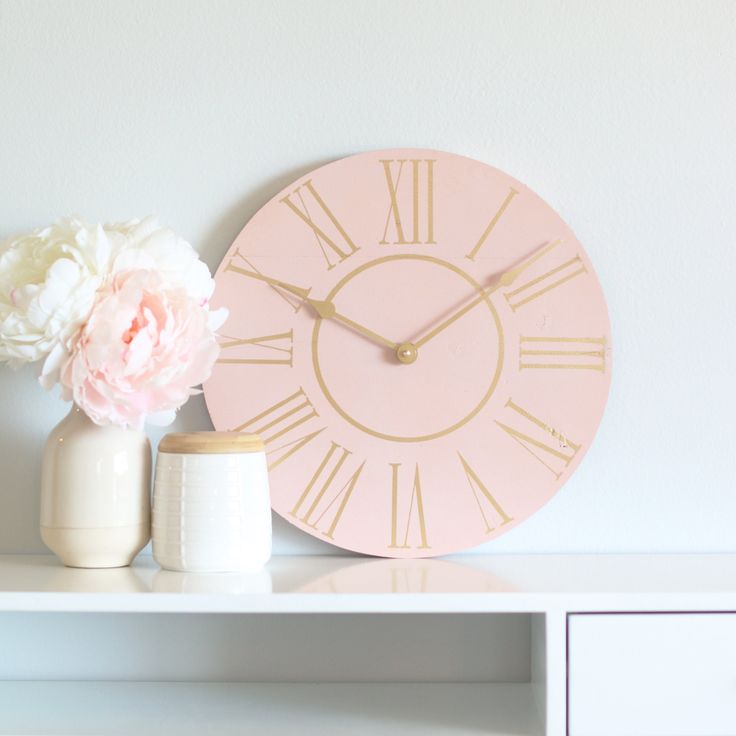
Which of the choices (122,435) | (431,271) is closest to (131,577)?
(122,435)

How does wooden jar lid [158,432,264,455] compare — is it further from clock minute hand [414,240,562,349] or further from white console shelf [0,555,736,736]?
clock minute hand [414,240,562,349]

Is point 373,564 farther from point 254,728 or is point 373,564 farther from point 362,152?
point 362,152

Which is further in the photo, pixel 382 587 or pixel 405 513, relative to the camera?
pixel 405 513

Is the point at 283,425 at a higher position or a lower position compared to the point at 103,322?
lower

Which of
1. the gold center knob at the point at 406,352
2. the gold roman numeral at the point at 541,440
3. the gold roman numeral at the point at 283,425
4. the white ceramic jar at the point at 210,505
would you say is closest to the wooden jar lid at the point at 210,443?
the white ceramic jar at the point at 210,505

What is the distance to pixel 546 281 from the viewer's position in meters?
1.24

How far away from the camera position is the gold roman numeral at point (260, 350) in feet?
4.06

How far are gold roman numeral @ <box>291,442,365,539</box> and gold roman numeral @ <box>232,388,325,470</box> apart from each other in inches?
1.4

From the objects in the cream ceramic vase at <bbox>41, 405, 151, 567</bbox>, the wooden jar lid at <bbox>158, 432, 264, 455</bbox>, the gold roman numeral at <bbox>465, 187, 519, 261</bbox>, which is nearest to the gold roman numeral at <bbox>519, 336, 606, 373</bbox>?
the gold roman numeral at <bbox>465, 187, 519, 261</bbox>

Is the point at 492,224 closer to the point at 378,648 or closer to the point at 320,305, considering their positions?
the point at 320,305

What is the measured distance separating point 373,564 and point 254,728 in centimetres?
22

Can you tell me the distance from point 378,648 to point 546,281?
504 millimetres

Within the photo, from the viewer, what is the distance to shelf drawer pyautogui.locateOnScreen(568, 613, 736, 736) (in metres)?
1.03

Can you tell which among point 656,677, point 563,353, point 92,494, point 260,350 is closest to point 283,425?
point 260,350
